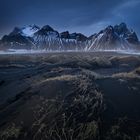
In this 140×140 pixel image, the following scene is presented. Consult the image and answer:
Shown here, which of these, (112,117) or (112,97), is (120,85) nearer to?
(112,97)

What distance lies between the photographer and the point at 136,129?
9562 mm

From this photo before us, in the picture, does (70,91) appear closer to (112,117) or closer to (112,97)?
(112,97)

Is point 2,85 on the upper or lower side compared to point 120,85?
lower

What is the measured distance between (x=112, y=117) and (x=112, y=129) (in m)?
1.05

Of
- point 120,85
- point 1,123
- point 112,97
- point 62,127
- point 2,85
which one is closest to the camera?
point 62,127

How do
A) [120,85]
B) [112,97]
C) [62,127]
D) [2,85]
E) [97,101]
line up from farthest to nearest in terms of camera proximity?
[2,85] → [120,85] → [112,97] → [97,101] → [62,127]

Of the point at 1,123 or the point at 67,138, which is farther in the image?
the point at 1,123

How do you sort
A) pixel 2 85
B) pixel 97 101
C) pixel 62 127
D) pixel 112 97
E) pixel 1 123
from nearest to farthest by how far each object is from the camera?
1. pixel 62 127
2. pixel 1 123
3. pixel 97 101
4. pixel 112 97
5. pixel 2 85

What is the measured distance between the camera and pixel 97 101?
1156 centimetres

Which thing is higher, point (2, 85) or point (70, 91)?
point (70, 91)

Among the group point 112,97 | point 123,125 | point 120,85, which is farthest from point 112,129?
point 120,85

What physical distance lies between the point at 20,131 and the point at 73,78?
737cm

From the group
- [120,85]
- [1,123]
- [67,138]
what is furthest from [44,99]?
[120,85]

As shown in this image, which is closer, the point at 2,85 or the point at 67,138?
the point at 67,138
